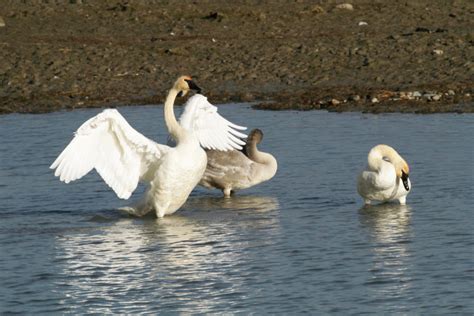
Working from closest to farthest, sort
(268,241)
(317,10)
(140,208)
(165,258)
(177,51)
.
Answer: (165,258) < (268,241) < (140,208) < (177,51) < (317,10)

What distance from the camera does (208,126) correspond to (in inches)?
527

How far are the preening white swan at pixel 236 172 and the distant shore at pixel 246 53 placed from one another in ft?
14.2

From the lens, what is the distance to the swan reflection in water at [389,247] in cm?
902

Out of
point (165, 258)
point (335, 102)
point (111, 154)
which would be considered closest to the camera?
point (165, 258)

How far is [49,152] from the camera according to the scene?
14.9 meters

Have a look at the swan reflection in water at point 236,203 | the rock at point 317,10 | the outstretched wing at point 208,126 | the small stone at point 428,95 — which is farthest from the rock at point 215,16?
the swan reflection in water at point 236,203

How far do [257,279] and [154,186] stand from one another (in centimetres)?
270

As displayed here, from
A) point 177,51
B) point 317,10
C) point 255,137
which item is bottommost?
point 255,137

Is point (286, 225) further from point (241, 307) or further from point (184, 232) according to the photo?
point (241, 307)

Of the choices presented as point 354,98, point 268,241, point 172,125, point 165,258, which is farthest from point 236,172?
point 354,98

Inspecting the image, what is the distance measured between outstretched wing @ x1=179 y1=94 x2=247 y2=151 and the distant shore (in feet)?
13.7

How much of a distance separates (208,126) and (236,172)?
0.71m

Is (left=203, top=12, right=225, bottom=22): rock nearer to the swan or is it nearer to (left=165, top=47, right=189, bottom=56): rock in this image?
(left=165, top=47, right=189, bottom=56): rock

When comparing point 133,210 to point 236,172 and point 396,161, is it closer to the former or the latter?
point 236,172
